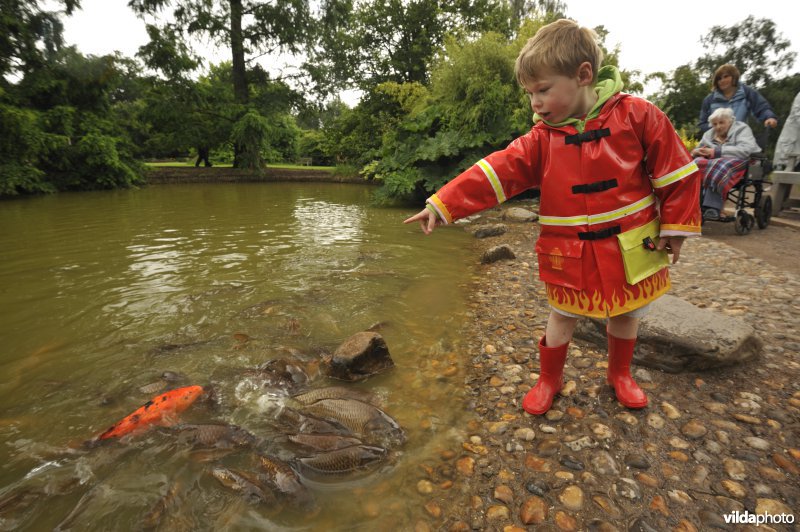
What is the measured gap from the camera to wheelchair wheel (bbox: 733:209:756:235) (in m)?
6.36

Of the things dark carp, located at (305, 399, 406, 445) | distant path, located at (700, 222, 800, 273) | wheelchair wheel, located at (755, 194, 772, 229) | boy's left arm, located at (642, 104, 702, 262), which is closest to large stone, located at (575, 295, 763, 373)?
boy's left arm, located at (642, 104, 702, 262)

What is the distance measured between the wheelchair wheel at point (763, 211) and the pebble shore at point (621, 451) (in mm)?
4514

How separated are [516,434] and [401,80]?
83.7ft

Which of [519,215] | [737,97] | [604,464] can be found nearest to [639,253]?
[604,464]

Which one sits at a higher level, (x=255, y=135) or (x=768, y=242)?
(x=255, y=135)

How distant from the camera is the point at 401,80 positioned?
961 inches

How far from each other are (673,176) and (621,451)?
1378 millimetres

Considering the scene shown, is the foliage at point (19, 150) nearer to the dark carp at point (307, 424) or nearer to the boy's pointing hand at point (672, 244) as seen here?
the dark carp at point (307, 424)

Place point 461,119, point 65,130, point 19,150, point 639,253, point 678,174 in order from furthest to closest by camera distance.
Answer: point 65,130 → point 19,150 → point 461,119 → point 639,253 → point 678,174

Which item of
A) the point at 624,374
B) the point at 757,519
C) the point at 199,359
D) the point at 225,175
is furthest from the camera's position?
the point at 225,175

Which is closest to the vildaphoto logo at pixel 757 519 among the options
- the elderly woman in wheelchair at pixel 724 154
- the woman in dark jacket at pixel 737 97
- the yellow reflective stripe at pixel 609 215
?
the yellow reflective stripe at pixel 609 215

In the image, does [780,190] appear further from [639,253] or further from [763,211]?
[639,253]

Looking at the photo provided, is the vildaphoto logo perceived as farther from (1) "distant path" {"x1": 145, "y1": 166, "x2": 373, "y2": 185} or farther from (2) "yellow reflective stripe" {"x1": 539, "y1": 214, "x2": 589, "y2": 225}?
(1) "distant path" {"x1": 145, "y1": 166, "x2": 373, "y2": 185}

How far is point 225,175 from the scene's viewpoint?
78.3 feet
